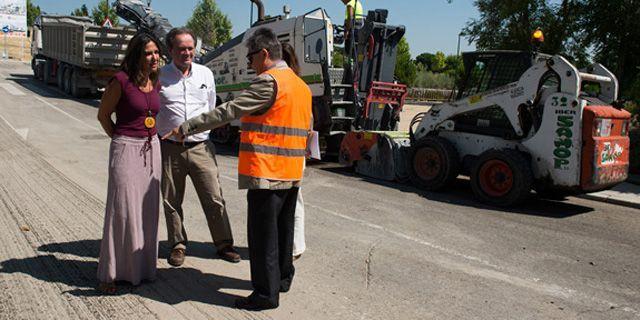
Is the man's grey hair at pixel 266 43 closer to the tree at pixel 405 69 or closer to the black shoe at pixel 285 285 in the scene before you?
the black shoe at pixel 285 285

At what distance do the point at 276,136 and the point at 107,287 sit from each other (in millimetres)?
1670

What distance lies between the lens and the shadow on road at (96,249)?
5.00 m

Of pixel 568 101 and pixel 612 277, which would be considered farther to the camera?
pixel 568 101

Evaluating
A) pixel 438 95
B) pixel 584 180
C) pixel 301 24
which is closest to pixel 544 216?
pixel 584 180

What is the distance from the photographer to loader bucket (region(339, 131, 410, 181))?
964 centimetres

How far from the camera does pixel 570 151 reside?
24.7 ft

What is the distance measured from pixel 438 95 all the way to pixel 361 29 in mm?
23981

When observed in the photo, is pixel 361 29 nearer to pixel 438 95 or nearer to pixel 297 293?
pixel 297 293

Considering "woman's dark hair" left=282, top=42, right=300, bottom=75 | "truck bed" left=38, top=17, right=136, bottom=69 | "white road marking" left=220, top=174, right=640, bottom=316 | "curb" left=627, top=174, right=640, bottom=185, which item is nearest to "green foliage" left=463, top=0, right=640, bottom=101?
"curb" left=627, top=174, right=640, bottom=185

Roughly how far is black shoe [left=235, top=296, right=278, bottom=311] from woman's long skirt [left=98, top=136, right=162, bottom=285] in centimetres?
83

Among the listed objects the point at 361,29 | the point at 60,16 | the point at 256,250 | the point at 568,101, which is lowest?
the point at 256,250

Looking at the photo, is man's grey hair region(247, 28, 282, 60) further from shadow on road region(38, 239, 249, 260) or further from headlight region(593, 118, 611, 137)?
headlight region(593, 118, 611, 137)

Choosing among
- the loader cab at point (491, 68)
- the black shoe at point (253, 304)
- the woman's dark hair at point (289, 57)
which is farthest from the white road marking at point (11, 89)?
the black shoe at point (253, 304)

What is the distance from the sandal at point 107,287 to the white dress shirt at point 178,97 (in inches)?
50.3
